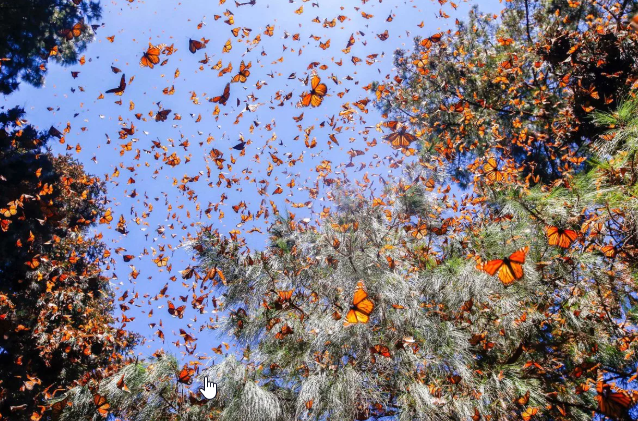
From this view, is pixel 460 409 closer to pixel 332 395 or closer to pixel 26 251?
pixel 332 395

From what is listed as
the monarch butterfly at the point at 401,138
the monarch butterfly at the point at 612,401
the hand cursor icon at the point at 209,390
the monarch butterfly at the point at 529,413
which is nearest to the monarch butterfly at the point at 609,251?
the monarch butterfly at the point at 612,401

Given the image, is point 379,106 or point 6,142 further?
point 379,106

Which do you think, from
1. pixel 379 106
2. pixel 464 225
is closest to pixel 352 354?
pixel 464 225

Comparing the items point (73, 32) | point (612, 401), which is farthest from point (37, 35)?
point (612, 401)

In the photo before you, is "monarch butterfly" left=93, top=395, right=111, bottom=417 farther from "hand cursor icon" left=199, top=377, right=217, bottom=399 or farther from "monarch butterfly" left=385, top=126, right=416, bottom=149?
"monarch butterfly" left=385, top=126, right=416, bottom=149

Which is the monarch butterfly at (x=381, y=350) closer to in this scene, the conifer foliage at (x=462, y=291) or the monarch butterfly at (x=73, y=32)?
the conifer foliage at (x=462, y=291)

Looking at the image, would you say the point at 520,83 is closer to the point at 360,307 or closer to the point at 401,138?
the point at 401,138
